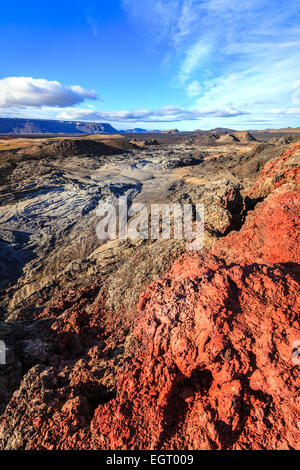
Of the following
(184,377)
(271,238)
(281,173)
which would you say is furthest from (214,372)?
(281,173)

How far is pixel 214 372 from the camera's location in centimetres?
273

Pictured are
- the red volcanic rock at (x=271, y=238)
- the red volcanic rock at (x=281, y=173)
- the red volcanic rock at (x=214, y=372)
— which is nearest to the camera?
the red volcanic rock at (x=214, y=372)

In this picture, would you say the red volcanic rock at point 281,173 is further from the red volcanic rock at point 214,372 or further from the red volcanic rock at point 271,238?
the red volcanic rock at point 214,372

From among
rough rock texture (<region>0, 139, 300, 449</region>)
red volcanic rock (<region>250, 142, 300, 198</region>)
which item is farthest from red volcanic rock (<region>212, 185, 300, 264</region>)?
red volcanic rock (<region>250, 142, 300, 198</region>)

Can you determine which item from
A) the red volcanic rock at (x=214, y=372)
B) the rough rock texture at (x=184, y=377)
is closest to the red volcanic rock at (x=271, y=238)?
the rough rock texture at (x=184, y=377)

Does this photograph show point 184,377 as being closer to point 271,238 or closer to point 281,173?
point 271,238

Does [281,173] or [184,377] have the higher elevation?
[281,173]

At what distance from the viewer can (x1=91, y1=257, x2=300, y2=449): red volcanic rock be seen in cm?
238

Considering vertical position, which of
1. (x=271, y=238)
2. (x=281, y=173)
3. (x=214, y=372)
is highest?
(x=281, y=173)

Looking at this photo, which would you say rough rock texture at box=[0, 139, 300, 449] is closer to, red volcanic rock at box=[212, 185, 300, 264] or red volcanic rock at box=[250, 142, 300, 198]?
red volcanic rock at box=[212, 185, 300, 264]

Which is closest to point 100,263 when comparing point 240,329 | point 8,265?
point 8,265

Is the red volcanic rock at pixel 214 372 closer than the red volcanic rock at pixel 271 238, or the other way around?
the red volcanic rock at pixel 214 372

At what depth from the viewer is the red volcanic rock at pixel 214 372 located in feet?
7.81
